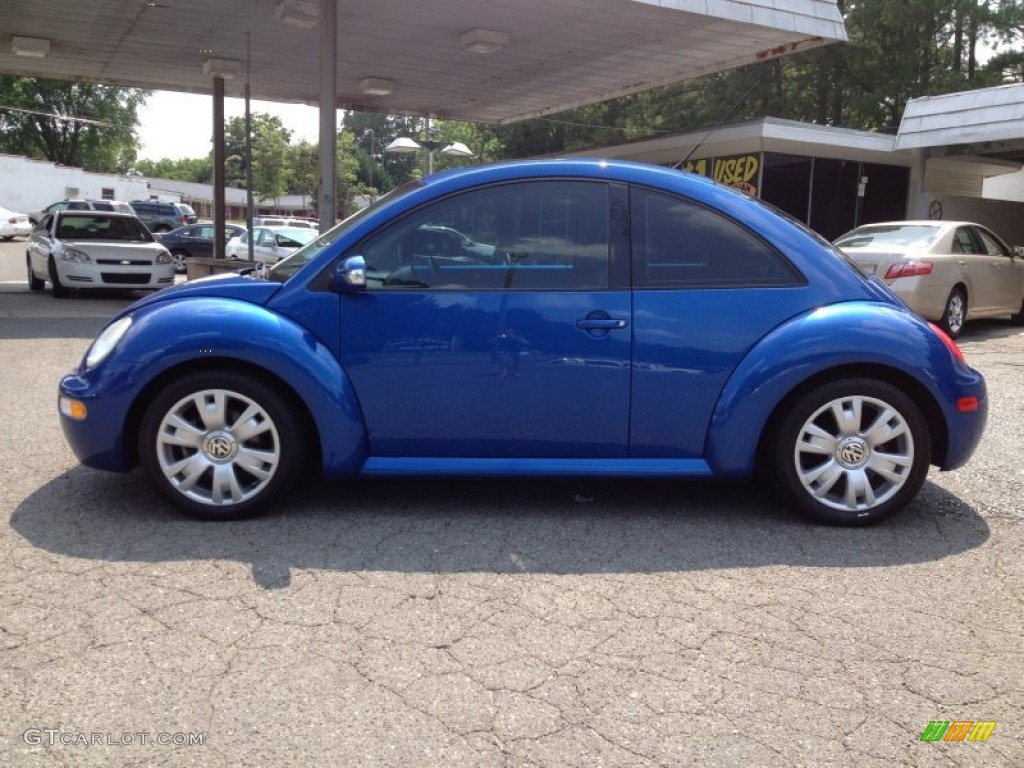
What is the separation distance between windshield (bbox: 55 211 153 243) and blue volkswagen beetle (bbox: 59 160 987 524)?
11994mm

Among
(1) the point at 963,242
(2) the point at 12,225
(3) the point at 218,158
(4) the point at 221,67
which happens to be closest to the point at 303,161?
(2) the point at 12,225

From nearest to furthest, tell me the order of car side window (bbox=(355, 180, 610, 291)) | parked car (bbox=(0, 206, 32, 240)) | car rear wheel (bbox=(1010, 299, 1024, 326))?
1. car side window (bbox=(355, 180, 610, 291))
2. car rear wheel (bbox=(1010, 299, 1024, 326))
3. parked car (bbox=(0, 206, 32, 240))

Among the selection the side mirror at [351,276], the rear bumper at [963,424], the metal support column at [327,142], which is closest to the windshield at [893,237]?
the metal support column at [327,142]

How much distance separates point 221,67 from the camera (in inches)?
624

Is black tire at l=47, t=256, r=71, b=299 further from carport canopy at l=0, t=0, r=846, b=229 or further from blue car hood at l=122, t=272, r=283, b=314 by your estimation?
blue car hood at l=122, t=272, r=283, b=314

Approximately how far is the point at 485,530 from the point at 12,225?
4338 centimetres

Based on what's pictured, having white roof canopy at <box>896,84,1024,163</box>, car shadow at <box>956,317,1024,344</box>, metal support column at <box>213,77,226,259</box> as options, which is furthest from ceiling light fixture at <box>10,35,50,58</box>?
white roof canopy at <box>896,84,1024,163</box>

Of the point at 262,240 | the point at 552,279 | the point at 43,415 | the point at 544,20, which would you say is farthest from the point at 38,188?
the point at 552,279

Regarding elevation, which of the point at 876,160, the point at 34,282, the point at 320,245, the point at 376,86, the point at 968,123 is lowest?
the point at 34,282

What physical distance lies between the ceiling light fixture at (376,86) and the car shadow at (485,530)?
1379 cm

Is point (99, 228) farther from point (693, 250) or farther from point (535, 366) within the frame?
point (693, 250)

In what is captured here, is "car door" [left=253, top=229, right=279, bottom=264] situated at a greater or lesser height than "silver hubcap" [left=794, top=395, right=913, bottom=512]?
greater

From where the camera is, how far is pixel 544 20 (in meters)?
11.9

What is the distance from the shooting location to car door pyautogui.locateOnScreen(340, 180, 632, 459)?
12.6ft
